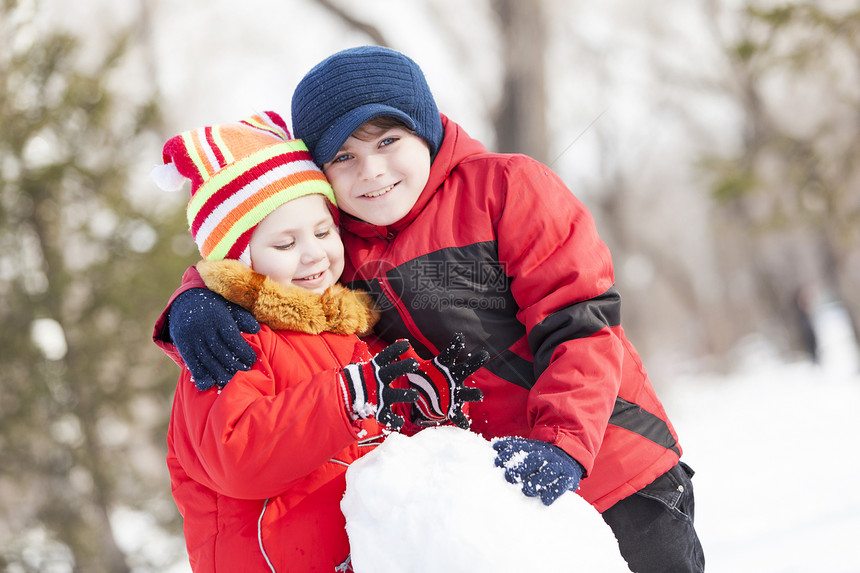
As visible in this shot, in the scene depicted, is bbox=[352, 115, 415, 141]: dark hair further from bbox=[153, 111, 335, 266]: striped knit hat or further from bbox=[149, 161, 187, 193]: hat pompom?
bbox=[149, 161, 187, 193]: hat pompom

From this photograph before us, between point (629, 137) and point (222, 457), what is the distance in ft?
65.9

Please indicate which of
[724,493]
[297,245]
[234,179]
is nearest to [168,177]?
[234,179]

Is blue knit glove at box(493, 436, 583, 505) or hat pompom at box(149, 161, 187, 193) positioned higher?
hat pompom at box(149, 161, 187, 193)

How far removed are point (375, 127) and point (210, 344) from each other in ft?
2.46

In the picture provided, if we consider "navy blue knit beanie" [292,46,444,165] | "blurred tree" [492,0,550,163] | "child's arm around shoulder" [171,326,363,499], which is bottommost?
"child's arm around shoulder" [171,326,363,499]

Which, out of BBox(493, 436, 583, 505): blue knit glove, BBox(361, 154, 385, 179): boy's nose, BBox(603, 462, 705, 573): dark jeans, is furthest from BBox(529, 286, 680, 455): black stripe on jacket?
BBox(361, 154, 385, 179): boy's nose

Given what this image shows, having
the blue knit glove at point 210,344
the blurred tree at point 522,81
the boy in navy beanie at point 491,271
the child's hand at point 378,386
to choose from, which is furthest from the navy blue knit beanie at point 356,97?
the blurred tree at point 522,81

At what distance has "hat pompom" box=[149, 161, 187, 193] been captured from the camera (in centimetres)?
208

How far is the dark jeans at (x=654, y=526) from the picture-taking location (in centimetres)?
202

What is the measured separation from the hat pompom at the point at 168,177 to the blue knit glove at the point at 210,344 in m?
0.44

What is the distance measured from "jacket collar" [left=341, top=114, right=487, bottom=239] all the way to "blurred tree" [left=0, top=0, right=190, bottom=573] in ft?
15.0

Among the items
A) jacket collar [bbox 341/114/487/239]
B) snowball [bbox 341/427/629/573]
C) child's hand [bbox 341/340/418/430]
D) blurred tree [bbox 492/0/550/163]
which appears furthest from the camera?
blurred tree [bbox 492/0/550/163]

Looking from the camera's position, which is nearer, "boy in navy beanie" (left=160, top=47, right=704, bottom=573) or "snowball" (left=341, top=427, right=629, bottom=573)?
"snowball" (left=341, top=427, right=629, bottom=573)

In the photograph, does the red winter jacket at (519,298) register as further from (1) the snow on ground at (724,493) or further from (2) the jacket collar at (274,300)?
(1) the snow on ground at (724,493)
